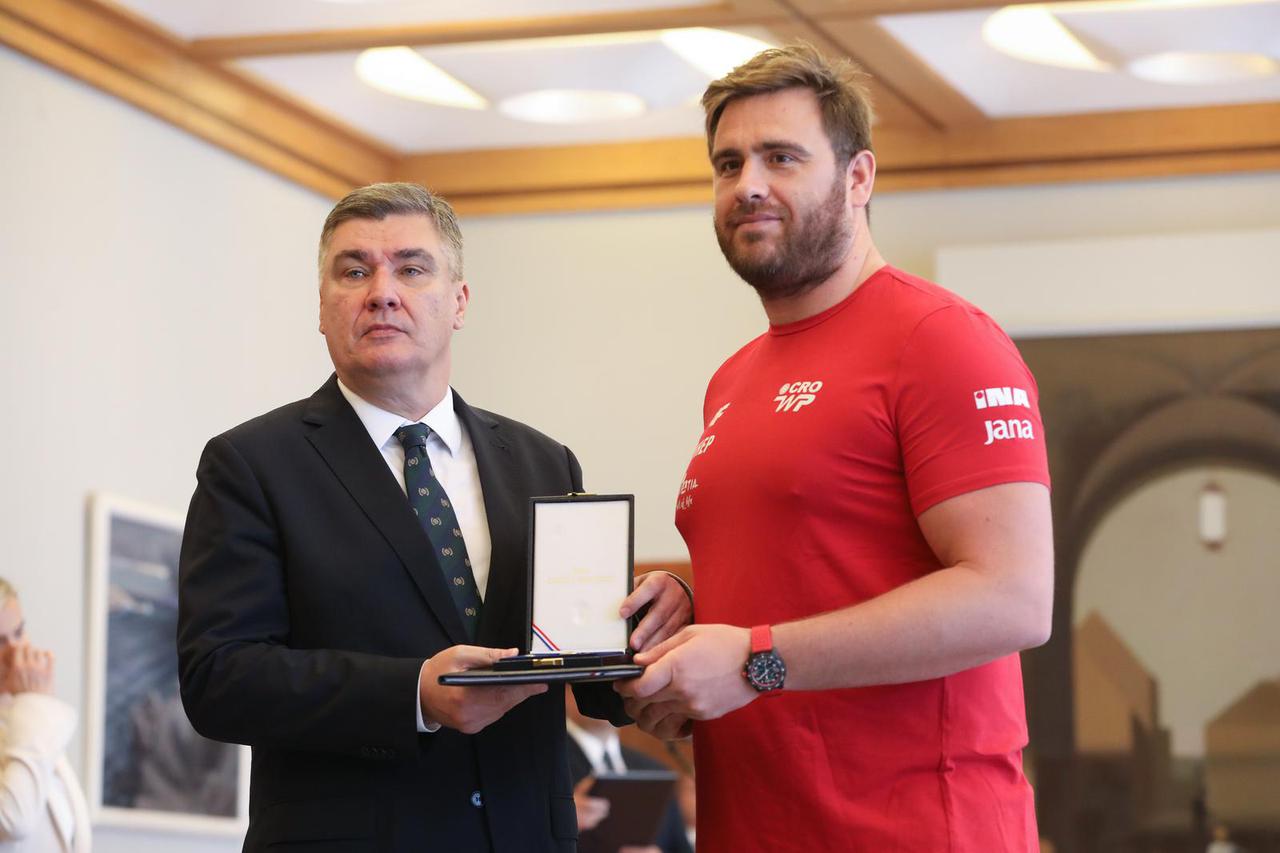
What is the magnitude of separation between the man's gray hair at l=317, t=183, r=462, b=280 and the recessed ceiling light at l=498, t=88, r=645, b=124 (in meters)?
3.85

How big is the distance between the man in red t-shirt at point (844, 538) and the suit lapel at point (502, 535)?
248 mm

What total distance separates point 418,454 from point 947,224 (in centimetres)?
455

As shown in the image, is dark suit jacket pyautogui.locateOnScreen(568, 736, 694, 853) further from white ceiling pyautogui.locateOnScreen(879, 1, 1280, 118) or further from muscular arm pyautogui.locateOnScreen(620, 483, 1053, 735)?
muscular arm pyautogui.locateOnScreen(620, 483, 1053, 735)

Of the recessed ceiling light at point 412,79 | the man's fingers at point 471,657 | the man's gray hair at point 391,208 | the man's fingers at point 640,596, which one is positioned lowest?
the man's fingers at point 471,657

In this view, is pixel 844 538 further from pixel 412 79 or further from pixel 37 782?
pixel 412 79

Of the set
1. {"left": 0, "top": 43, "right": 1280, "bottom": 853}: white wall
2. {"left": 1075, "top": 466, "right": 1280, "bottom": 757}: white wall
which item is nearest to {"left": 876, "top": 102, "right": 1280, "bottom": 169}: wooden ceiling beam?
{"left": 0, "top": 43, "right": 1280, "bottom": 853}: white wall

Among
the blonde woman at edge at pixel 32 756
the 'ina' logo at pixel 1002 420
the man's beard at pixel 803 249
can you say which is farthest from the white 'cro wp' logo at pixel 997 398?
the blonde woman at edge at pixel 32 756

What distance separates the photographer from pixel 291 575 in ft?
8.38

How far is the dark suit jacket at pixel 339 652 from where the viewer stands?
244 centimetres

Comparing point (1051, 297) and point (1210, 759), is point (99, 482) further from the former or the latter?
point (1210, 759)

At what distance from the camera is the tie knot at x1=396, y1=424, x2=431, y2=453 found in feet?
8.98

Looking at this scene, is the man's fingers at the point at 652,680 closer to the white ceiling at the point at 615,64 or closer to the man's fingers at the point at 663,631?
the man's fingers at the point at 663,631

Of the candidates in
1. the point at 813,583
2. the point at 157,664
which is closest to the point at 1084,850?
the point at 157,664

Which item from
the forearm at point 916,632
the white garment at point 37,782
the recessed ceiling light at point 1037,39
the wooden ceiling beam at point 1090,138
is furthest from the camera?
the wooden ceiling beam at point 1090,138
